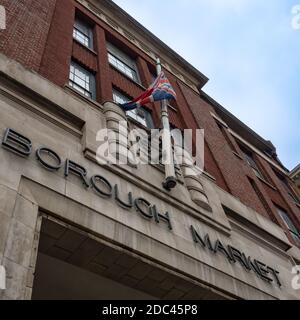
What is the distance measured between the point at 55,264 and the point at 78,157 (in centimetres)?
215

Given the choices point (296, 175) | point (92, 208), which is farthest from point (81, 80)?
point (296, 175)

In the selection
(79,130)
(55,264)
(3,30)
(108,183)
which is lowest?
(55,264)

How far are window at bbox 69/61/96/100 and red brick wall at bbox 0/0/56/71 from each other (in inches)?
63.0

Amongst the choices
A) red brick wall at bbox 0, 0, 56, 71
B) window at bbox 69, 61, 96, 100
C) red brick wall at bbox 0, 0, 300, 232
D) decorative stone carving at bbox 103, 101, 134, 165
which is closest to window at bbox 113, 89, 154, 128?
red brick wall at bbox 0, 0, 300, 232

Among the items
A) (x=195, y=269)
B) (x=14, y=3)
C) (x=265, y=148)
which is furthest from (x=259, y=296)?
(x=265, y=148)

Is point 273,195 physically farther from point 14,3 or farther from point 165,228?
point 14,3

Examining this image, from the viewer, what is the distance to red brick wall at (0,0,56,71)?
1031 centimetres

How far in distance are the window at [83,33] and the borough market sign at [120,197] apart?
28.4 ft

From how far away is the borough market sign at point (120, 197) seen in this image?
298 inches

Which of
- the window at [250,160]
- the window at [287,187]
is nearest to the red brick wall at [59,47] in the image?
the window at [250,160]

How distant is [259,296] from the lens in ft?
32.8

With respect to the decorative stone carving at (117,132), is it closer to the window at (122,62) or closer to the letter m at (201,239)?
the letter m at (201,239)

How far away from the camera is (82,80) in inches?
534

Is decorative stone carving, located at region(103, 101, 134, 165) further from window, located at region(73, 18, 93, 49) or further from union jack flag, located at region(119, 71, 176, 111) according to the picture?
window, located at region(73, 18, 93, 49)
